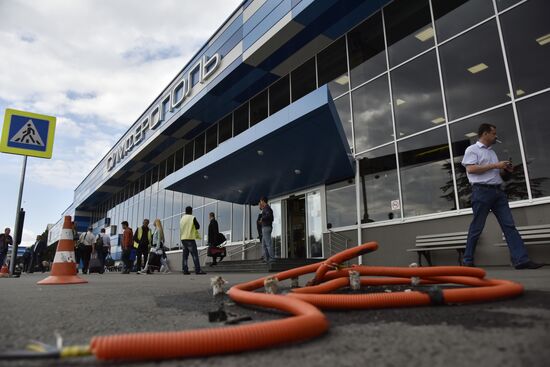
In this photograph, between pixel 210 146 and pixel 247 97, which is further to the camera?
pixel 210 146

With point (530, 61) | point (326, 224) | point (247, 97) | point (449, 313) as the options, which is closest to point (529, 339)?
point (449, 313)

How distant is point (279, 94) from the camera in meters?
13.3

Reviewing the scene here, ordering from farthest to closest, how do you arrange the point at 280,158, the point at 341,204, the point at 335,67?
the point at 335,67 < the point at 341,204 < the point at 280,158

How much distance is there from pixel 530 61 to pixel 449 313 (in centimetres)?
754

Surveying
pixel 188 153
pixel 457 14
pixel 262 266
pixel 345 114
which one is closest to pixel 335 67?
pixel 345 114

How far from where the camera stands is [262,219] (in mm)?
9664

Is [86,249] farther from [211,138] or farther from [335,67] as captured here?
[335,67]

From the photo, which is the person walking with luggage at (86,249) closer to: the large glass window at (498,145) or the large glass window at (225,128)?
the large glass window at (225,128)

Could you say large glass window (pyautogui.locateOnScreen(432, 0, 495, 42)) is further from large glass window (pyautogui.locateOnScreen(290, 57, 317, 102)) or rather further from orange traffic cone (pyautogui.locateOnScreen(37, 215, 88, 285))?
orange traffic cone (pyautogui.locateOnScreen(37, 215, 88, 285))

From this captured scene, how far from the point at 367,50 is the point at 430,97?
8.77ft

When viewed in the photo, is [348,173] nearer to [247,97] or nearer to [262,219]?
[262,219]

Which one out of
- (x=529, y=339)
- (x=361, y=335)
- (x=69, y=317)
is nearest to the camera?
(x=529, y=339)

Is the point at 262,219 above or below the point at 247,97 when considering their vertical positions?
below

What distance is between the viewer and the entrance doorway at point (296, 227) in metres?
12.9
